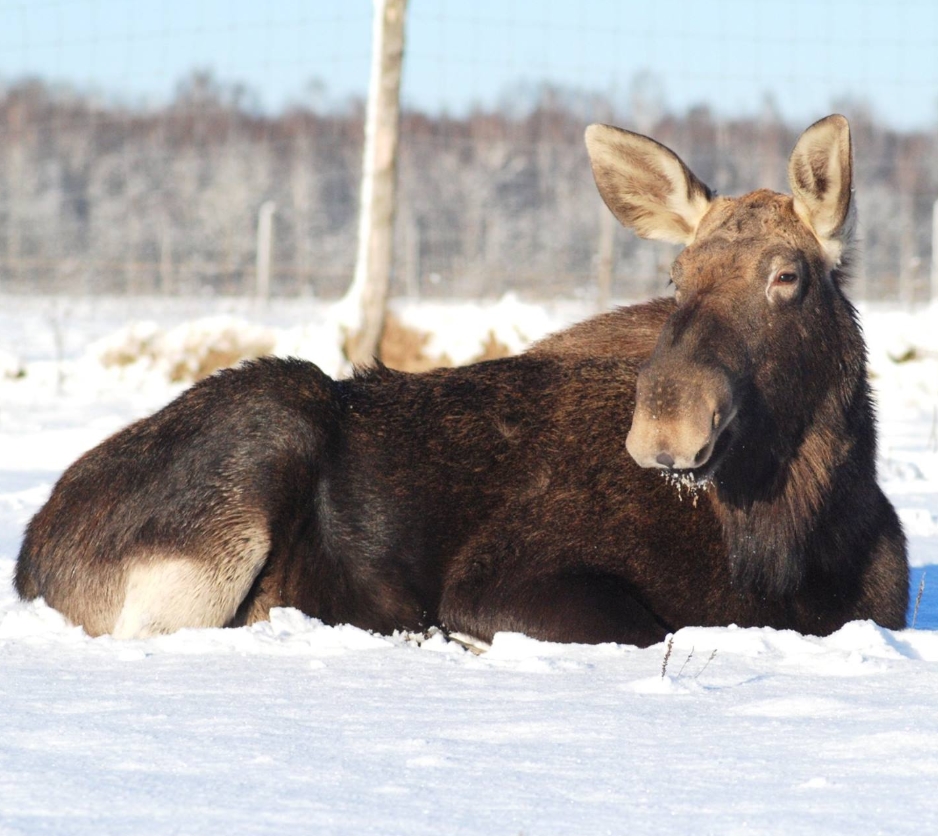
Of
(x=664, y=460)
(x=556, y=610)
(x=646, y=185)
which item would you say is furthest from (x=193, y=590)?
(x=646, y=185)

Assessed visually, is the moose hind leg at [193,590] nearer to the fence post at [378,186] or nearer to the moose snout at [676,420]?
the moose snout at [676,420]

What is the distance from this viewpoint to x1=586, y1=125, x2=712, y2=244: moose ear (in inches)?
174

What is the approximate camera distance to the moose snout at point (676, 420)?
11.4 feet

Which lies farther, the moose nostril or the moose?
the moose

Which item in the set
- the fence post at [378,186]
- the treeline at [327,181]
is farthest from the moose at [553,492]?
the treeline at [327,181]

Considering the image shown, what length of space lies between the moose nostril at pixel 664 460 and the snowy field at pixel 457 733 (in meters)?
0.48

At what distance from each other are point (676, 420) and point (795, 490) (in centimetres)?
82

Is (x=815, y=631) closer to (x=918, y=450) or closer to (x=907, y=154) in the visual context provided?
(x=918, y=450)

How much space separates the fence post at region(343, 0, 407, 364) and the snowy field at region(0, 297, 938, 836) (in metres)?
7.47

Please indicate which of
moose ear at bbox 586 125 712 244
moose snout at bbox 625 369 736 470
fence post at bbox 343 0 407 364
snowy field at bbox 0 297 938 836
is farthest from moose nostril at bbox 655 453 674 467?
fence post at bbox 343 0 407 364

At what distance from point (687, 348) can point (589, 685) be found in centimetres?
101

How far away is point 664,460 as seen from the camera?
3494 millimetres

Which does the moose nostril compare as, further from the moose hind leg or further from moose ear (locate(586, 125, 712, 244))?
the moose hind leg

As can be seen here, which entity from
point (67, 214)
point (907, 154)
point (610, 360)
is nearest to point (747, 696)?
point (610, 360)
